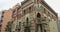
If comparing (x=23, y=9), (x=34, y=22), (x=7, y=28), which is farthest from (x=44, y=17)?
(x=7, y=28)

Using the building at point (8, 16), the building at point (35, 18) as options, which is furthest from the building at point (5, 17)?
the building at point (35, 18)

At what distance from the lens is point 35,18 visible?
3503cm

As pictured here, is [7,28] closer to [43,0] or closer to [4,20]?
[4,20]

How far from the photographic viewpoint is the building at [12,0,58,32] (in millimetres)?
Answer: 34844

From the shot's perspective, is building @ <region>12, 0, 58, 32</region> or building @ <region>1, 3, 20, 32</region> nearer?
building @ <region>12, 0, 58, 32</region>

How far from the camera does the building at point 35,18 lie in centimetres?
3484

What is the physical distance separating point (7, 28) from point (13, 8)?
248 inches

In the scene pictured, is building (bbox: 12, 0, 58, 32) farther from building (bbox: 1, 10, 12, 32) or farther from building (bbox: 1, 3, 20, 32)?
building (bbox: 1, 10, 12, 32)

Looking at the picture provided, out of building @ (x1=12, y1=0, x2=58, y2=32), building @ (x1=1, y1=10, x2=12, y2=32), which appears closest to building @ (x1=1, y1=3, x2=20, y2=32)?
building @ (x1=1, y1=10, x2=12, y2=32)

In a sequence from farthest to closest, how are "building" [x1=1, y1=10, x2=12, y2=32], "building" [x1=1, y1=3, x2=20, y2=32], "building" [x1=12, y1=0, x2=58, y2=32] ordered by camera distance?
"building" [x1=1, y1=10, x2=12, y2=32]
"building" [x1=1, y1=3, x2=20, y2=32]
"building" [x1=12, y1=0, x2=58, y2=32]

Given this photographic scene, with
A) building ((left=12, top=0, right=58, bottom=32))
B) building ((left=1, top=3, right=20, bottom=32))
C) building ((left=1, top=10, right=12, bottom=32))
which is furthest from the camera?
building ((left=1, top=10, right=12, bottom=32))

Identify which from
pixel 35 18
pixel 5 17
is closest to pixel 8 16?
pixel 5 17

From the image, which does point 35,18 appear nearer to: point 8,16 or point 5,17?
point 8,16

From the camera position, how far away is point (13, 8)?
147ft
